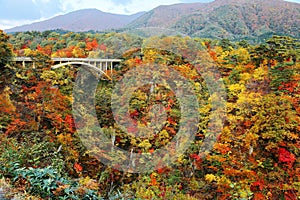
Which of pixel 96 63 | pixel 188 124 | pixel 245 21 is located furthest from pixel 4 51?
pixel 245 21

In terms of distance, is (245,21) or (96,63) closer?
(96,63)

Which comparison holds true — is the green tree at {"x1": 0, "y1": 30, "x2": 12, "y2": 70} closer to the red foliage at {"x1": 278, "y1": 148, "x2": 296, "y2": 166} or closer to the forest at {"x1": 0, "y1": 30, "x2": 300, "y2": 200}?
the forest at {"x1": 0, "y1": 30, "x2": 300, "y2": 200}

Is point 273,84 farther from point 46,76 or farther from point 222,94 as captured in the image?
point 46,76

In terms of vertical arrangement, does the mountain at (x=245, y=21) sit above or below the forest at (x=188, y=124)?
above

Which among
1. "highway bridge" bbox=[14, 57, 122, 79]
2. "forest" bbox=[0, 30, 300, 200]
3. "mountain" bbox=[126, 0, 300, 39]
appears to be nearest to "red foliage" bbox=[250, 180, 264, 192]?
"forest" bbox=[0, 30, 300, 200]

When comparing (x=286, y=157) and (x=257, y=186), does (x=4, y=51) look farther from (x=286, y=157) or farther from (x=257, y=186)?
(x=286, y=157)

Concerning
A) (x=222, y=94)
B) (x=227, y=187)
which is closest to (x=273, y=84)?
(x=222, y=94)

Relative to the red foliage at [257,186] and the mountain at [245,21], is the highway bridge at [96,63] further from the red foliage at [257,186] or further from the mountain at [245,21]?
the mountain at [245,21]

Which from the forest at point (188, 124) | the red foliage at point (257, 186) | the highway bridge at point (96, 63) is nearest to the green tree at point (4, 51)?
the forest at point (188, 124)
